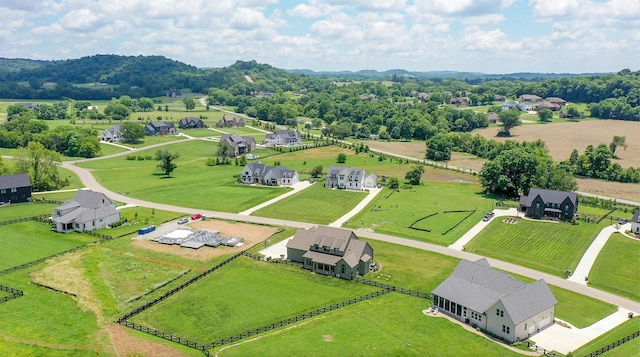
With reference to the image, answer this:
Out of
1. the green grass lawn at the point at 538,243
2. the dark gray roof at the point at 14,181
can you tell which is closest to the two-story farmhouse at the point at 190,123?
the dark gray roof at the point at 14,181

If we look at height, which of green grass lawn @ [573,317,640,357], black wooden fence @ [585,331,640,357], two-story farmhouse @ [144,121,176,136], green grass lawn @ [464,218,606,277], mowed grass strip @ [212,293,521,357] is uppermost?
two-story farmhouse @ [144,121,176,136]

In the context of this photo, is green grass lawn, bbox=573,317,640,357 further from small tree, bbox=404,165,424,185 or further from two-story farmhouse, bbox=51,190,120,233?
two-story farmhouse, bbox=51,190,120,233

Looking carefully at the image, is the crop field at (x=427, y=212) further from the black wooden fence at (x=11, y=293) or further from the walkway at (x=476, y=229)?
the black wooden fence at (x=11, y=293)

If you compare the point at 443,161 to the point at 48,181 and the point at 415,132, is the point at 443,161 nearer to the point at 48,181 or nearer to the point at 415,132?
the point at 415,132

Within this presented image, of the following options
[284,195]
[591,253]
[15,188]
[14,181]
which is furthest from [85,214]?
[591,253]

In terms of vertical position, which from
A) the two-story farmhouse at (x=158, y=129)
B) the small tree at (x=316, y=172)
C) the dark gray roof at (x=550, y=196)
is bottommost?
the small tree at (x=316, y=172)

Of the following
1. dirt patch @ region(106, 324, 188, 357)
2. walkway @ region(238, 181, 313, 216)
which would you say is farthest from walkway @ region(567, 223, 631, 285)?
walkway @ region(238, 181, 313, 216)

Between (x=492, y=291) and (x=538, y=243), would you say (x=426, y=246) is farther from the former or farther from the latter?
(x=492, y=291)
